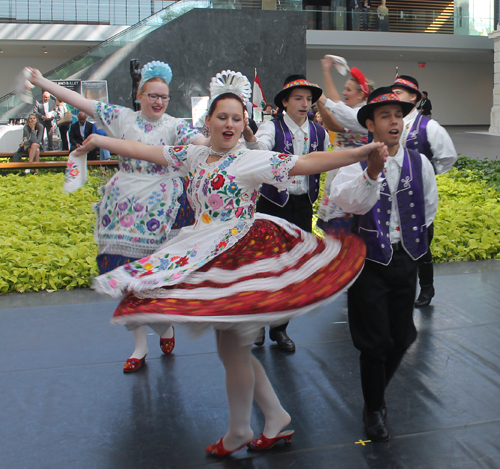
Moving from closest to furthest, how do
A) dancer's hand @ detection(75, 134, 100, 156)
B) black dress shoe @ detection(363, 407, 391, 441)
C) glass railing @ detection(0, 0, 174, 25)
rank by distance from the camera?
1. black dress shoe @ detection(363, 407, 391, 441)
2. dancer's hand @ detection(75, 134, 100, 156)
3. glass railing @ detection(0, 0, 174, 25)

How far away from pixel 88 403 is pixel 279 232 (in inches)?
59.0

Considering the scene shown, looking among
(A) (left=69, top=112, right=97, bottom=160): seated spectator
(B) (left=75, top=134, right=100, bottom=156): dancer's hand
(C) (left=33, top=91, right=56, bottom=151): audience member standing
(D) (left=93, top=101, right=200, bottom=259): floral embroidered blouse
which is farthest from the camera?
(C) (left=33, top=91, right=56, bottom=151): audience member standing

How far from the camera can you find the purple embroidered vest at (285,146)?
4.09 meters

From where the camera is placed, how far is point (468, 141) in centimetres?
1998

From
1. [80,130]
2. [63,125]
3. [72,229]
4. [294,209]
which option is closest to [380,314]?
[294,209]

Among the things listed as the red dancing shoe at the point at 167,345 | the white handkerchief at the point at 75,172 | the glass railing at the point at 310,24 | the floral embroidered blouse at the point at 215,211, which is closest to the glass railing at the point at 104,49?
the glass railing at the point at 310,24

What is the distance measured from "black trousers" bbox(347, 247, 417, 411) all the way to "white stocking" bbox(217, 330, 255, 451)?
598mm

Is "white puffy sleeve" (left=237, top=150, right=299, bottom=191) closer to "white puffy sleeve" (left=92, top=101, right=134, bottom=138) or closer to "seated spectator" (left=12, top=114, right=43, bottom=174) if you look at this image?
"white puffy sleeve" (left=92, top=101, right=134, bottom=138)

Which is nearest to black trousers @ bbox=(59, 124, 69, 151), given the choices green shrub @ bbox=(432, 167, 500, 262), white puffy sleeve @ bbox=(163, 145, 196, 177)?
green shrub @ bbox=(432, 167, 500, 262)

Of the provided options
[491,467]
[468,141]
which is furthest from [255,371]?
[468,141]

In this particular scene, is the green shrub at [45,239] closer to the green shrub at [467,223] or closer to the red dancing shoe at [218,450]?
the red dancing shoe at [218,450]

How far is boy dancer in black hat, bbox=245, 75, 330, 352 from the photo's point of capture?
13.5 ft

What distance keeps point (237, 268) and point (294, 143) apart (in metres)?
1.89

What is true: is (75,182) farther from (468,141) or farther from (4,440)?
(468,141)
